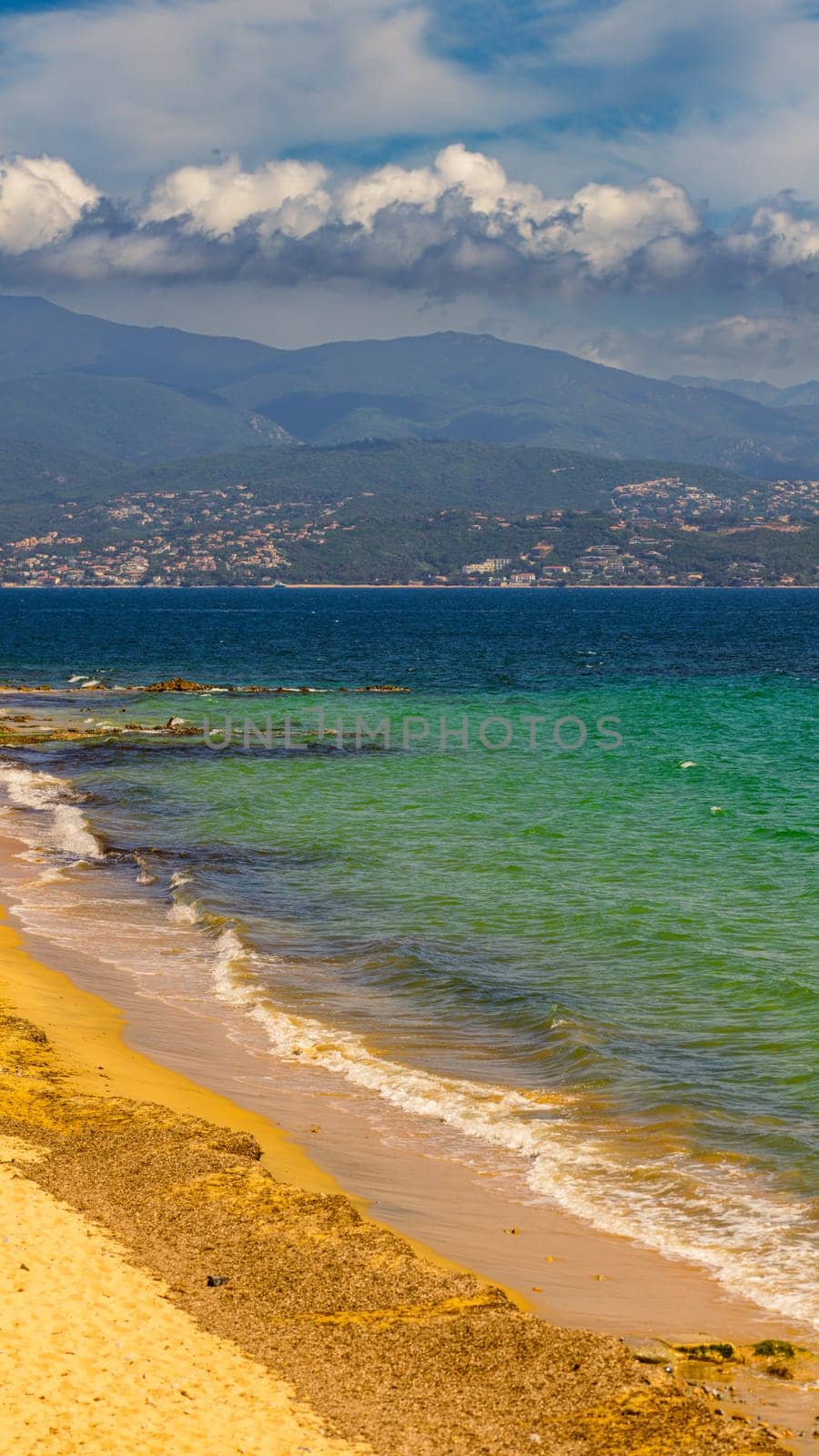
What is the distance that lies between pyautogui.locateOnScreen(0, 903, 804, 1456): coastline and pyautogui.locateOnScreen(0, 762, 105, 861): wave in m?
17.9

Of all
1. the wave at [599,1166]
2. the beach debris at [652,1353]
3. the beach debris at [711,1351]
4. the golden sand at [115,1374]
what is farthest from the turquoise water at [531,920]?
the golden sand at [115,1374]

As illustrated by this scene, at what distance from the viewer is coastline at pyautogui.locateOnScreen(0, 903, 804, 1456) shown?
9172mm

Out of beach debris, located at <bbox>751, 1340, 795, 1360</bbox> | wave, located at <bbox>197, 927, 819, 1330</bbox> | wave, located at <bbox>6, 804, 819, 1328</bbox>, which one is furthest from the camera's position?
wave, located at <bbox>6, 804, 819, 1328</bbox>

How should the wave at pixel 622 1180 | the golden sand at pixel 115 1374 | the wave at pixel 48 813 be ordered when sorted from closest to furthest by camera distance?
the golden sand at pixel 115 1374
the wave at pixel 622 1180
the wave at pixel 48 813

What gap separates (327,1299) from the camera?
11.0m

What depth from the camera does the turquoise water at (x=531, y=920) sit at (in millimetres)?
15336

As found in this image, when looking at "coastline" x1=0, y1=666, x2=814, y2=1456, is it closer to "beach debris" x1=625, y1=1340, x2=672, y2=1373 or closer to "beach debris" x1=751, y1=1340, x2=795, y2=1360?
"beach debris" x1=625, y1=1340, x2=672, y2=1373

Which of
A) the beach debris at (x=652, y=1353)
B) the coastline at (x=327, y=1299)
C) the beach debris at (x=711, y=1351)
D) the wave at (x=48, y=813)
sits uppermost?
the wave at (x=48, y=813)

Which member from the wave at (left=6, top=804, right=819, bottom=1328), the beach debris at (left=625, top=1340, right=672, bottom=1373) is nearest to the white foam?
the wave at (left=6, top=804, right=819, bottom=1328)

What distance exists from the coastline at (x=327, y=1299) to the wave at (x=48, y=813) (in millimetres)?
17918

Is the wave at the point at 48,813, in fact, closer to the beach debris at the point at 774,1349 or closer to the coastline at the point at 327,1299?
the coastline at the point at 327,1299

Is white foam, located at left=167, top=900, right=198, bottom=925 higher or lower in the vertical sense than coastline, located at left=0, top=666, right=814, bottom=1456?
higher

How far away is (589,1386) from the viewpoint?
9.67m

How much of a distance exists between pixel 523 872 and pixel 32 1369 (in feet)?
71.1
